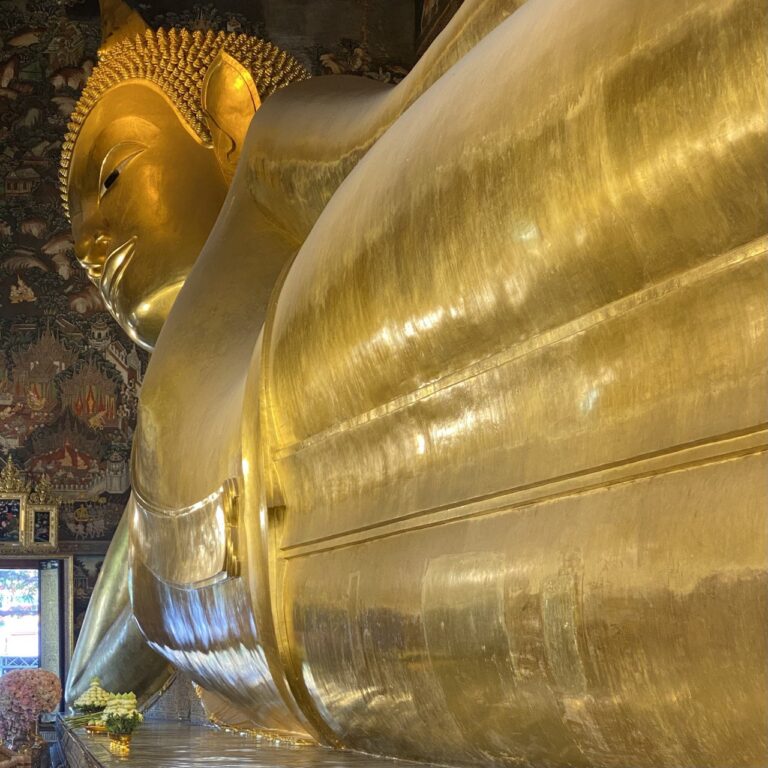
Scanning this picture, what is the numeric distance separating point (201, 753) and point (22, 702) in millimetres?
1634

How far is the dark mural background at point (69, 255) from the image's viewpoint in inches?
252

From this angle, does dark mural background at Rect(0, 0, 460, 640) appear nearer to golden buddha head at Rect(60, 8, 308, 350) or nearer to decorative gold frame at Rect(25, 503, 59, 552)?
decorative gold frame at Rect(25, 503, 59, 552)

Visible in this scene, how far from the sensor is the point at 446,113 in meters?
1.20

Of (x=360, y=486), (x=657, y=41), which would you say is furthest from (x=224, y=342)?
(x=657, y=41)

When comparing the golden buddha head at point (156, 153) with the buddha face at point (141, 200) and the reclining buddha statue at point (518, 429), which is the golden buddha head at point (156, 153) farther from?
the reclining buddha statue at point (518, 429)

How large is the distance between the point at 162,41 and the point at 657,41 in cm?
217

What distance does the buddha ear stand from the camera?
257 cm

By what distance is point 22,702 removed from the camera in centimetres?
312

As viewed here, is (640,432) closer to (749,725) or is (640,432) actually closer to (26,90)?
(749,725)

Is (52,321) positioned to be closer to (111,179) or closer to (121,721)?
(111,179)

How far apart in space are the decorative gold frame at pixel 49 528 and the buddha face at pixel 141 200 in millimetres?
3699

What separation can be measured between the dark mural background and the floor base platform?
407 centimetres

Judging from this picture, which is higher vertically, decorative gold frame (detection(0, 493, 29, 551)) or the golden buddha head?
the golden buddha head

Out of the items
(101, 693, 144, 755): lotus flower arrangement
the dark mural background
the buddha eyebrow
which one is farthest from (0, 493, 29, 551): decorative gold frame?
(101, 693, 144, 755): lotus flower arrangement
